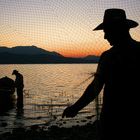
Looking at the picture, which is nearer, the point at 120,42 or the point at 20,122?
the point at 120,42

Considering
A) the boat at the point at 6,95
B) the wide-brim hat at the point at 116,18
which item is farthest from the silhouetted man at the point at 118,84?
the boat at the point at 6,95

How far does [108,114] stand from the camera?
3.77m

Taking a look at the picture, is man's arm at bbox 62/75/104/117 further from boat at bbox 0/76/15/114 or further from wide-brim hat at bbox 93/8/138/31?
boat at bbox 0/76/15/114

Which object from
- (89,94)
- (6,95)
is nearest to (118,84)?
(89,94)

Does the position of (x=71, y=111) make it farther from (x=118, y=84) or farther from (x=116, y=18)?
(x=116, y=18)

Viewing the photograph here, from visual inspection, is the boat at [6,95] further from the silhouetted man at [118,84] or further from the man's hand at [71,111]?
the silhouetted man at [118,84]

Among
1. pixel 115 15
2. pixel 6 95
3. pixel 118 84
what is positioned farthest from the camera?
pixel 6 95

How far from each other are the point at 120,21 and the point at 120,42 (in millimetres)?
222

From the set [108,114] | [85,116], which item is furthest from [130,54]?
[85,116]

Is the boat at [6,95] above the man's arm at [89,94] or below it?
below

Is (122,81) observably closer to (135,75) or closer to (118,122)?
(135,75)

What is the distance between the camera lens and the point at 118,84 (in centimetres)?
377

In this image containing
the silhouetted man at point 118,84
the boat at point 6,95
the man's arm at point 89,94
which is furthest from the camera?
the boat at point 6,95

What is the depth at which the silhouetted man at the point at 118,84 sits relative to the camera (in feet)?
12.2
